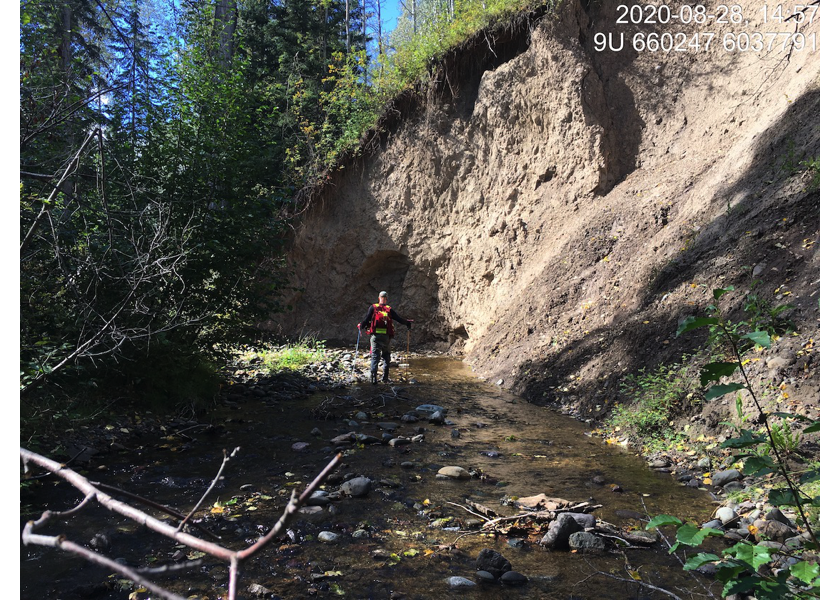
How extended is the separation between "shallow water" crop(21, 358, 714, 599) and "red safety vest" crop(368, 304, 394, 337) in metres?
2.56

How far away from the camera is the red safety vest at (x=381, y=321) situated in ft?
34.6

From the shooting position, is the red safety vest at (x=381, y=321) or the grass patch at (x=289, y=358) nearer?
the red safety vest at (x=381, y=321)

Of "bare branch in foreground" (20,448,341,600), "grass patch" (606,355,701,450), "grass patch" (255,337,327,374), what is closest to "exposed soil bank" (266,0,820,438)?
"grass patch" (606,355,701,450)

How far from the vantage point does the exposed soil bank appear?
25.0ft

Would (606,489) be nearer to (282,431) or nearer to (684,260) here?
(282,431)

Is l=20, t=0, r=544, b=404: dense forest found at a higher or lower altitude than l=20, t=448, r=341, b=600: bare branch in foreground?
higher

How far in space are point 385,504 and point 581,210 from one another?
10.1 metres

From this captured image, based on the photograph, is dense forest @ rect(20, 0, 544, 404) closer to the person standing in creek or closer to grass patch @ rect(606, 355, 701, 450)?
the person standing in creek

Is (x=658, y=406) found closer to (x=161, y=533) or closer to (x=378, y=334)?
(x=378, y=334)

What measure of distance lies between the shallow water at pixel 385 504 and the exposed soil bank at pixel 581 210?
63.2 inches

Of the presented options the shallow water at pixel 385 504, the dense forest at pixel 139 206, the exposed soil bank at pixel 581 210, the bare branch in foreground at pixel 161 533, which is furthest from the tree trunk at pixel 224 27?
the bare branch in foreground at pixel 161 533

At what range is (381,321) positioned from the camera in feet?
34.8

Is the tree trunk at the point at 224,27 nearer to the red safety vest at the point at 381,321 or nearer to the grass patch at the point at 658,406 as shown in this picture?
the red safety vest at the point at 381,321

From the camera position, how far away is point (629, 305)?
28.8ft
